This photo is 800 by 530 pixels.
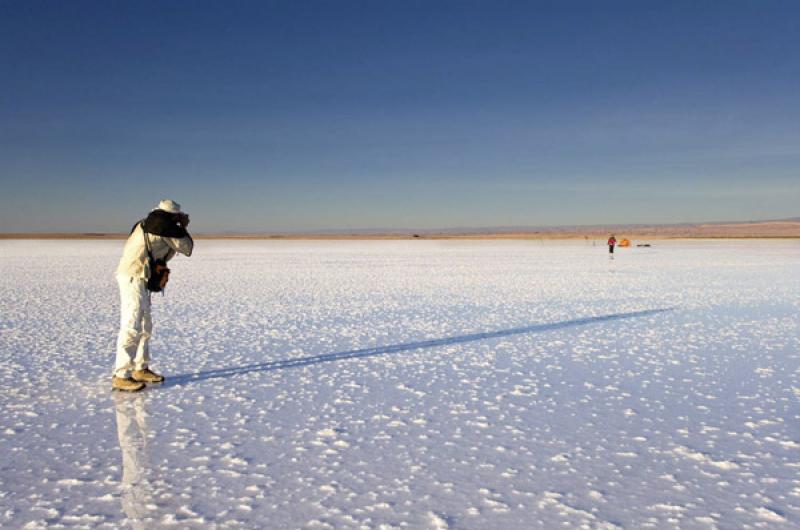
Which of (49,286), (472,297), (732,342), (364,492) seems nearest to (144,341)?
(364,492)

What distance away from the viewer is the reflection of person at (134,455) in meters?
3.50

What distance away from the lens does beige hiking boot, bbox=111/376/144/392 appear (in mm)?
5844

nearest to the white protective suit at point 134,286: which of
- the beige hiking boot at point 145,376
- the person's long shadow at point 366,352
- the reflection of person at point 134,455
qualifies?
the beige hiking boot at point 145,376

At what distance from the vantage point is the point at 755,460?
4.15 metres

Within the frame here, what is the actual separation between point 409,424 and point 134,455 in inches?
71.6

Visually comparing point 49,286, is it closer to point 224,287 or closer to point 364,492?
point 224,287

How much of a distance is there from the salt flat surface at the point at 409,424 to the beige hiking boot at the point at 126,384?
100 mm

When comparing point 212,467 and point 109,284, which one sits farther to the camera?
point 109,284

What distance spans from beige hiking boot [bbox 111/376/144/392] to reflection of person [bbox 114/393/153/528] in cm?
9

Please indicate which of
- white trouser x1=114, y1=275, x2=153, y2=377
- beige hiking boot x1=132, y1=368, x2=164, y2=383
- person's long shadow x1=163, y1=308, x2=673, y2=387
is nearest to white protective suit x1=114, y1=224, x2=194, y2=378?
white trouser x1=114, y1=275, x2=153, y2=377

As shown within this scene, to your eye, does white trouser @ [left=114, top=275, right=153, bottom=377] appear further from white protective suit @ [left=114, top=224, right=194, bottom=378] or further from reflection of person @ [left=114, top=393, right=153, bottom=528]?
reflection of person @ [left=114, top=393, right=153, bottom=528]

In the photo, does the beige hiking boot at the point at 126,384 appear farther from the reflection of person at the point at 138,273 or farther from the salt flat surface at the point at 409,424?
the salt flat surface at the point at 409,424

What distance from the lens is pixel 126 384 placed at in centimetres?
584

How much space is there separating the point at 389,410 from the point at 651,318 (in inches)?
257
